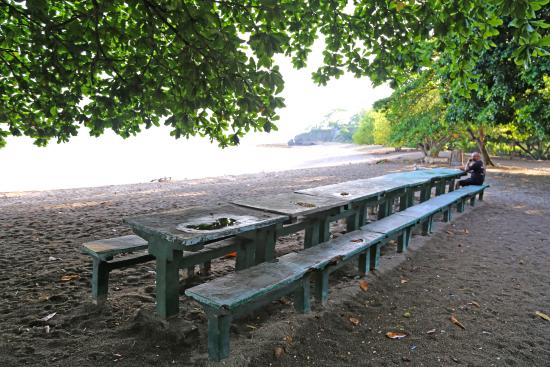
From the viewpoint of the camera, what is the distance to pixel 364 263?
13.6ft

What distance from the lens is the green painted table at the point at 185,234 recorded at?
2619 millimetres

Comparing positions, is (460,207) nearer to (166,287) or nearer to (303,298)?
(303,298)

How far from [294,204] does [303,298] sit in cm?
102

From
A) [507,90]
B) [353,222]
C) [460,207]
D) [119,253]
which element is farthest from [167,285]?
[507,90]

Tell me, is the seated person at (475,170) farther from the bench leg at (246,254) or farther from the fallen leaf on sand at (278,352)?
the fallen leaf on sand at (278,352)

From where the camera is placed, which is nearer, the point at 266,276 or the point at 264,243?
the point at 266,276

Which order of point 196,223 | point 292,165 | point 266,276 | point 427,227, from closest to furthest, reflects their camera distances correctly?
point 266,276 → point 196,223 → point 427,227 → point 292,165

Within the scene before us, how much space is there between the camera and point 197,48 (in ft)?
12.6

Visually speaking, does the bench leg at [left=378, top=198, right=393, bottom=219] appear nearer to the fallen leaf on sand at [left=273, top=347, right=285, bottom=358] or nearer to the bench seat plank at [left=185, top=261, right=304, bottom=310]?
the bench seat plank at [left=185, top=261, right=304, bottom=310]

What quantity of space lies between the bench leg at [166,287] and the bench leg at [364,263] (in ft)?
7.26

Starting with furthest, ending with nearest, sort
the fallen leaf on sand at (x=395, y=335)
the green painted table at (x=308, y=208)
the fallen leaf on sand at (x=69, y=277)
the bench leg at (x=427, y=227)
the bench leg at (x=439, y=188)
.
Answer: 1. the bench leg at (x=439, y=188)
2. the bench leg at (x=427, y=227)
3. the fallen leaf on sand at (x=69, y=277)
4. the green painted table at (x=308, y=208)
5. the fallen leaf on sand at (x=395, y=335)

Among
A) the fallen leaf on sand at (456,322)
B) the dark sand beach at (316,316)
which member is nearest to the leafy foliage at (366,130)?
the dark sand beach at (316,316)

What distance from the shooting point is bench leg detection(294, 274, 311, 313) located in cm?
313

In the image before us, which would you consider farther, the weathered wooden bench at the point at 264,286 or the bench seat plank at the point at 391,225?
the bench seat plank at the point at 391,225
